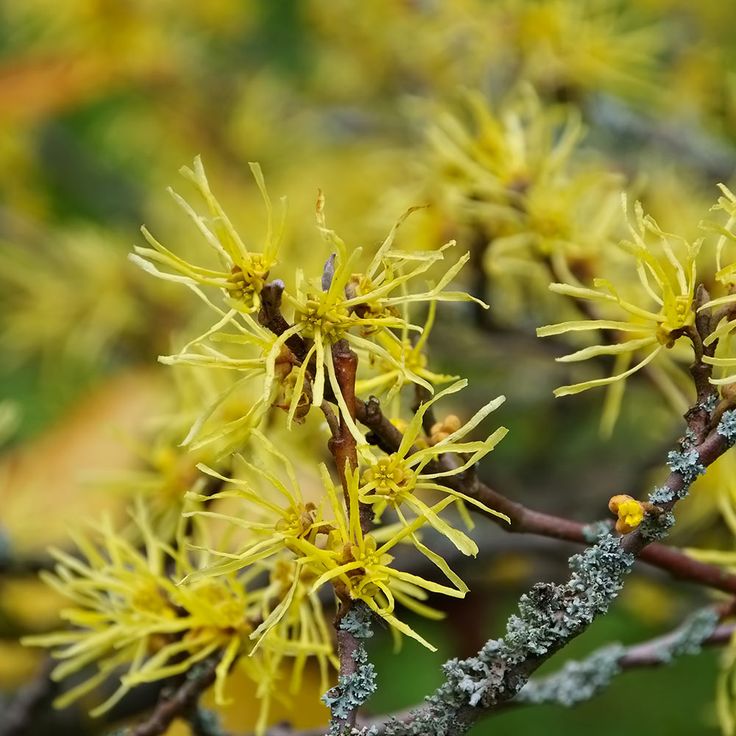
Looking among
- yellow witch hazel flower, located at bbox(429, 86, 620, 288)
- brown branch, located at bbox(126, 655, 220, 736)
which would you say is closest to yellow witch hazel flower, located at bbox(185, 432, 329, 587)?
brown branch, located at bbox(126, 655, 220, 736)

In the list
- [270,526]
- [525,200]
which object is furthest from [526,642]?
[525,200]

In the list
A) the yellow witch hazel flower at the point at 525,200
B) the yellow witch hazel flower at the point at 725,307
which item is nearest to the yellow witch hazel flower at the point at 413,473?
the yellow witch hazel flower at the point at 725,307

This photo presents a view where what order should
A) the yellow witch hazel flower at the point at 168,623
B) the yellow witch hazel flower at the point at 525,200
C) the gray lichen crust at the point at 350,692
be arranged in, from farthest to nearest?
the yellow witch hazel flower at the point at 525,200 → the yellow witch hazel flower at the point at 168,623 → the gray lichen crust at the point at 350,692

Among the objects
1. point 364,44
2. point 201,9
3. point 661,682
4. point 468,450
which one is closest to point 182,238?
point 364,44

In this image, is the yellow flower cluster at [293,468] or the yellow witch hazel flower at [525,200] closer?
the yellow flower cluster at [293,468]

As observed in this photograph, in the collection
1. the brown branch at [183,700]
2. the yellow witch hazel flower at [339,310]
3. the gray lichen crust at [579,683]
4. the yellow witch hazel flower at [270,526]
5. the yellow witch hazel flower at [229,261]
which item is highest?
the yellow witch hazel flower at [229,261]

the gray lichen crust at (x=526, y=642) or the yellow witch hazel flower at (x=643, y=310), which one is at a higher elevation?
the yellow witch hazel flower at (x=643, y=310)

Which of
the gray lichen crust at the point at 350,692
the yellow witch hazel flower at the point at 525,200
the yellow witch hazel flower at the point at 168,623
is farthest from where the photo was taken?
the yellow witch hazel flower at the point at 525,200

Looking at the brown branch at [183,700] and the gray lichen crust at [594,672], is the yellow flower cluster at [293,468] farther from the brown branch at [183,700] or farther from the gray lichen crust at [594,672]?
the gray lichen crust at [594,672]

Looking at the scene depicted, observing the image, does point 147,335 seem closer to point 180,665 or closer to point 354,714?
point 180,665

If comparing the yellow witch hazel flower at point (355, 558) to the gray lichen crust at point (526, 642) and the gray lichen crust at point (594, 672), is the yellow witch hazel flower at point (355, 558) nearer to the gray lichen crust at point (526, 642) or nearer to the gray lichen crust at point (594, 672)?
the gray lichen crust at point (526, 642)

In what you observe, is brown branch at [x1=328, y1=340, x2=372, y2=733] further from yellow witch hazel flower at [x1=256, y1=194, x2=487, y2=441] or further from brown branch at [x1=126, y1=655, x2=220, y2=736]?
brown branch at [x1=126, y1=655, x2=220, y2=736]

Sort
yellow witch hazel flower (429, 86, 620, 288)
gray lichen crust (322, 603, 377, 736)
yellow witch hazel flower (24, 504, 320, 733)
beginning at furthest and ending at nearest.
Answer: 1. yellow witch hazel flower (429, 86, 620, 288)
2. yellow witch hazel flower (24, 504, 320, 733)
3. gray lichen crust (322, 603, 377, 736)
